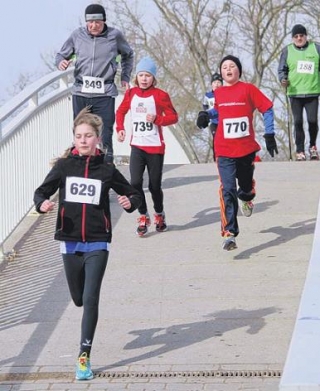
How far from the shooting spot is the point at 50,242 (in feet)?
37.4

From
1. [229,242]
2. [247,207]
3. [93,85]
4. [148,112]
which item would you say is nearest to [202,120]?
[148,112]

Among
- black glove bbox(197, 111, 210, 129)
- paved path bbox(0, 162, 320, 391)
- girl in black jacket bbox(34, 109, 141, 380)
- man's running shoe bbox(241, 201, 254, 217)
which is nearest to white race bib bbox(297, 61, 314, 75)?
paved path bbox(0, 162, 320, 391)

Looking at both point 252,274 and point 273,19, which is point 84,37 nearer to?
point 252,274

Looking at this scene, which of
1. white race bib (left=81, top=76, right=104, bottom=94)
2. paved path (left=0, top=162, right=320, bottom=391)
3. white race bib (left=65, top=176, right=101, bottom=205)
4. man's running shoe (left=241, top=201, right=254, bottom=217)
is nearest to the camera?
paved path (left=0, top=162, right=320, bottom=391)

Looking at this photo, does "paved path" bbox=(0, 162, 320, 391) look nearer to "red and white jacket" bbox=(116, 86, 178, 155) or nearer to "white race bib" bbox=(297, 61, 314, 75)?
"red and white jacket" bbox=(116, 86, 178, 155)

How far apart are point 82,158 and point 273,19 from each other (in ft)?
112

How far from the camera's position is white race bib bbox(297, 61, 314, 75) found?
16361 mm

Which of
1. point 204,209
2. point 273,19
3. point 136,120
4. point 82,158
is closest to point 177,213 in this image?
point 204,209

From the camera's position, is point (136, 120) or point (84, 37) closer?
point (136, 120)

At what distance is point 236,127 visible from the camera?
10.5m

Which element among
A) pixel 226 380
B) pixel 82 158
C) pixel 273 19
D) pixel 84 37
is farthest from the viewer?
pixel 273 19

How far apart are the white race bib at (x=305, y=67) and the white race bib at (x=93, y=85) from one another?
15.2 ft

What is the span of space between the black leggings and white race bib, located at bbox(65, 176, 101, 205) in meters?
0.32

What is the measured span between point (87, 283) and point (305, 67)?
965cm
